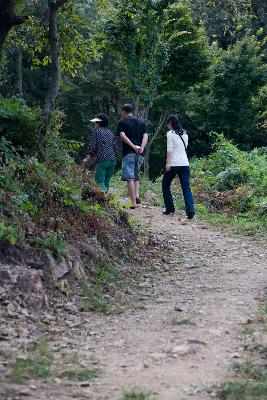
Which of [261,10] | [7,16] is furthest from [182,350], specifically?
[261,10]

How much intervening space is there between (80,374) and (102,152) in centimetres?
647

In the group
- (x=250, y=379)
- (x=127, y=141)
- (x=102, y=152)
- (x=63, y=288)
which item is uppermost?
(x=127, y=141)

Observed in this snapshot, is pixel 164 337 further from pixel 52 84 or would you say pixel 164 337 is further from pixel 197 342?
pixel 52 84

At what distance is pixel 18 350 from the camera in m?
4.33

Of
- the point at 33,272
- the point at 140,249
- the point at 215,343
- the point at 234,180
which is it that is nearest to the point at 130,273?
the point at 140,249

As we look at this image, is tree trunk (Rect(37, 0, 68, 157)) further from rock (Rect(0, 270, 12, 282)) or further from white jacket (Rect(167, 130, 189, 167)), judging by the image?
white jacket (Rect(167, 130, 189, 167))

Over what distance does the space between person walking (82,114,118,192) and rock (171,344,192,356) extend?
5826 mm

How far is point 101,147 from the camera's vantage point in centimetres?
1018

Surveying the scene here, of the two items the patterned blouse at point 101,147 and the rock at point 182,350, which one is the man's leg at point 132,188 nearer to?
the patterned blouse at point 101,147

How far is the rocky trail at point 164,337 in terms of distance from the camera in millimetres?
3781

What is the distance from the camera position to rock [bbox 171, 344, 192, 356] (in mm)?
4344

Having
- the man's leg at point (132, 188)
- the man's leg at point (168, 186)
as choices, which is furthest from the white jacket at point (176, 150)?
the man's leg at point (132, 188)

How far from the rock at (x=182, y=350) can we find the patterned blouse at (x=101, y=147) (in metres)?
5.99

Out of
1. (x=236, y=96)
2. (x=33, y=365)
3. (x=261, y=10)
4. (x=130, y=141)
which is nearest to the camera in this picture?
(x=33, y=365)
